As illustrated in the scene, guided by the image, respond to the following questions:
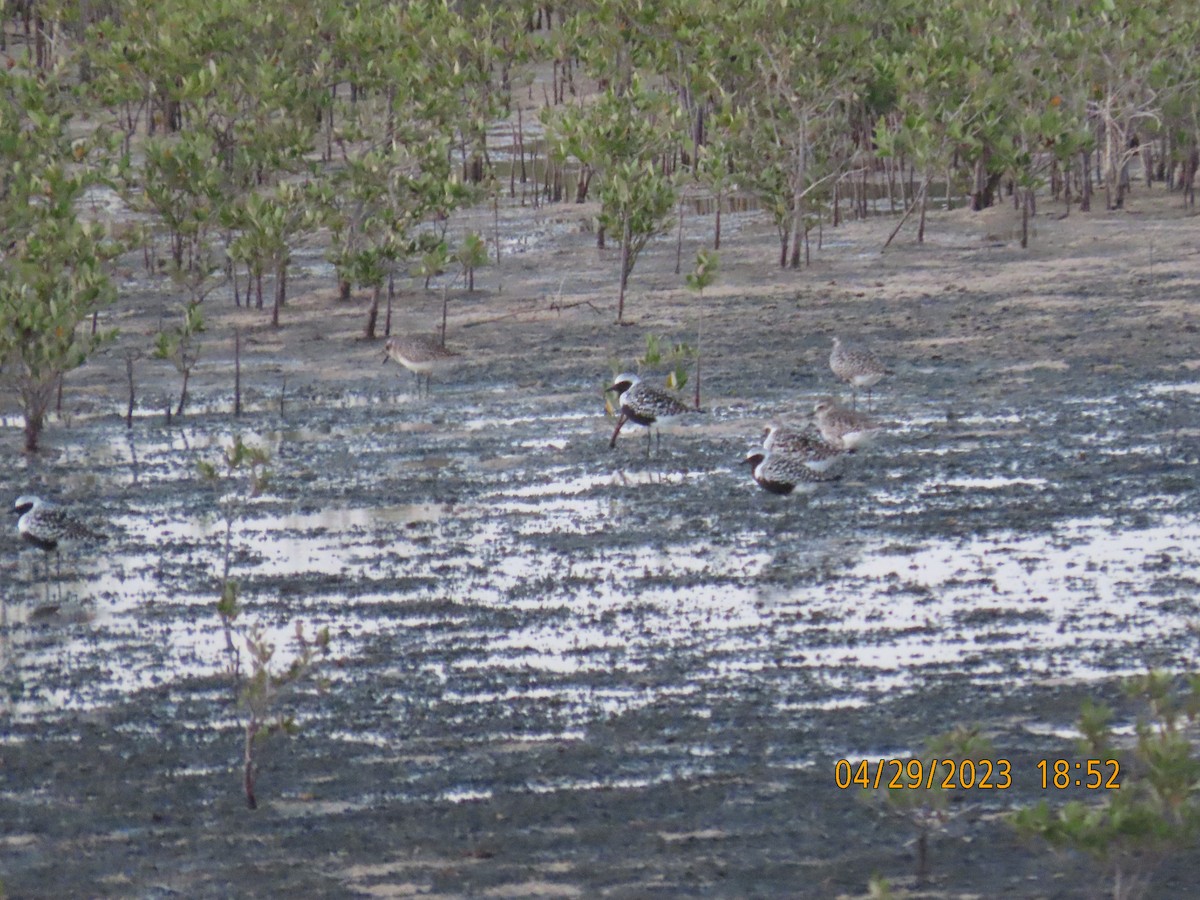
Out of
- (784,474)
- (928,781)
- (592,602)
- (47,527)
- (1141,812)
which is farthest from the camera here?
(784,474)

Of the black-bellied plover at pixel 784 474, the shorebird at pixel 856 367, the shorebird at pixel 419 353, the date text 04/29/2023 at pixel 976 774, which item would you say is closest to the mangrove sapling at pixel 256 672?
the date text 04/29/2023 at pixel 976 774

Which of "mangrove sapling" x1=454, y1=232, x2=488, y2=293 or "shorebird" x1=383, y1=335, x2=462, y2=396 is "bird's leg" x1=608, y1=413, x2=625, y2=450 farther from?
"mangrove sapling" x1=454, y1=232, x2=488, y2=293

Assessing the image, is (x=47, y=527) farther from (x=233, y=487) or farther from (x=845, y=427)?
(x=845, y=427)

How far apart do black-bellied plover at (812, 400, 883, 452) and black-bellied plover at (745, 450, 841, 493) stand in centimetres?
51

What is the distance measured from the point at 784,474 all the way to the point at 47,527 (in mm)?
3508

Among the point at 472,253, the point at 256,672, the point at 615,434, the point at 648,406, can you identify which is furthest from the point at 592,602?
the point at 472,253

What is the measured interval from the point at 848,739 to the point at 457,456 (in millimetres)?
4972

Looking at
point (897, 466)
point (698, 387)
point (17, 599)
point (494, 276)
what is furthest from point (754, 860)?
point (494, 276)

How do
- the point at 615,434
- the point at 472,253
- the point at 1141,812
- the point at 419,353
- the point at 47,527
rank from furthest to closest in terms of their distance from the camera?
the point at 472,253, the point at 419,353, the point at 615,434, the point at 47,527, the point at 1141,812

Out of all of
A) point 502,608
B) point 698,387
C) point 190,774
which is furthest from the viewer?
point 698,387

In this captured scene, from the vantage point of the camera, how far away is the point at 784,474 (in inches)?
375

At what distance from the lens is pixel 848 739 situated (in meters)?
6.36

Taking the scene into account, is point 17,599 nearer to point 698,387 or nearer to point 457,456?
point 457,456

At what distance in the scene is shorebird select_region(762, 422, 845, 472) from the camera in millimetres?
9727
